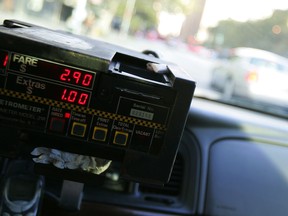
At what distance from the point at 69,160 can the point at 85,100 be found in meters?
0.20

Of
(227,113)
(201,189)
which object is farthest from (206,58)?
(201,189)

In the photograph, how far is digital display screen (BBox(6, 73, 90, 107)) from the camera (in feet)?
3.06

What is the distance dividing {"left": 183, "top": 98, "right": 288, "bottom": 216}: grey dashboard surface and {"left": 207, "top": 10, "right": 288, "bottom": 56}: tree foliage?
32.1 inches

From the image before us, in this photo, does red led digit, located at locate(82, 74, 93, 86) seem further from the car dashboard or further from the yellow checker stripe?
the car dashboard

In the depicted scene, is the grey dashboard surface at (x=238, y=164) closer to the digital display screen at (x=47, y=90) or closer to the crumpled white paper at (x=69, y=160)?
the crumpled white paper at (x=69, y=160)

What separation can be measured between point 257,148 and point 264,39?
3.31ft

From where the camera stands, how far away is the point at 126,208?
157 centimetres

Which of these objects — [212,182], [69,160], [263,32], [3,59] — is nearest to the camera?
[3,59]

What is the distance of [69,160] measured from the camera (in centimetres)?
106

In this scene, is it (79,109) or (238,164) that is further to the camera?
(238,164)

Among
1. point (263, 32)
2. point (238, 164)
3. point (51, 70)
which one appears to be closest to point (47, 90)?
point (51, 70)

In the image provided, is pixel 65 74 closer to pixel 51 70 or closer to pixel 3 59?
pixel 51 70

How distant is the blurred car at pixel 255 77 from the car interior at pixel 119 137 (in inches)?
9.2

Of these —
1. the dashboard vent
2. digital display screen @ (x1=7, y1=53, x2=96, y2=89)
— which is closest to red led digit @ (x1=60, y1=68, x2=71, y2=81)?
digital display screen @ (x1=7, y1=53, x2=96, y2=89)
